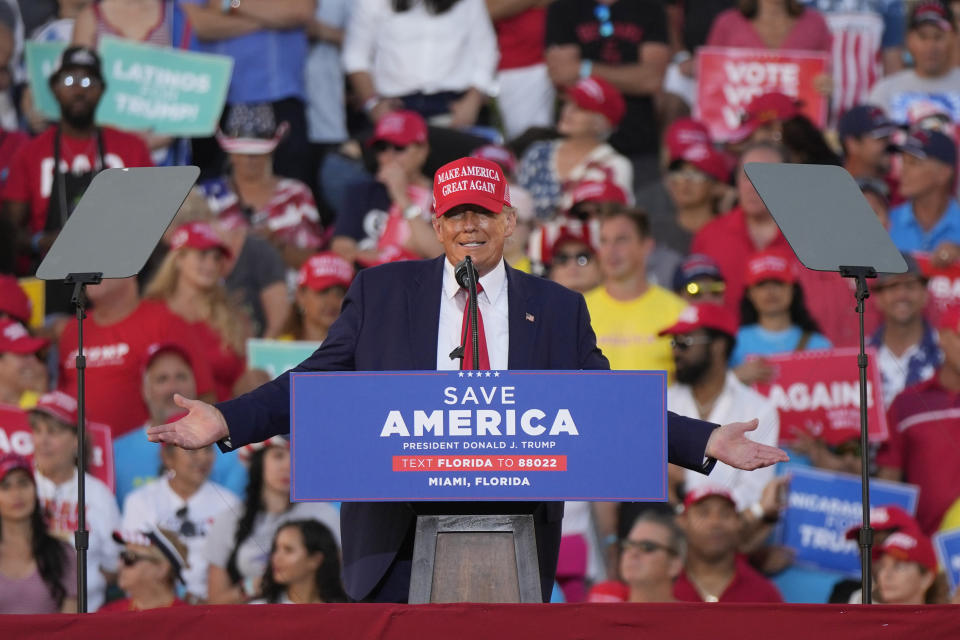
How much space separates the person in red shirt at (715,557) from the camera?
712 centimetres

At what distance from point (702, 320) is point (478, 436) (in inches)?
147

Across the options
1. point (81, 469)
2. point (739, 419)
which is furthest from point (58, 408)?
point (81, 469)

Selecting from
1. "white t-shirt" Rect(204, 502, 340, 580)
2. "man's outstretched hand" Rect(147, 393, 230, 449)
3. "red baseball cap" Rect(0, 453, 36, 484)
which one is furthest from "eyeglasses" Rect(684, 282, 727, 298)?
"man's outstretched hand" Rect(147, 393, 230, 449)

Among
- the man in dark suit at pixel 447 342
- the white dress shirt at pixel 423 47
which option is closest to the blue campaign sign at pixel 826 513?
the man in dark suit at pixel 447 342

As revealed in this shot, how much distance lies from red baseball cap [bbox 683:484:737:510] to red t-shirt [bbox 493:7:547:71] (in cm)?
384

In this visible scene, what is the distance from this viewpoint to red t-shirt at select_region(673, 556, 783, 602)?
7086 mm

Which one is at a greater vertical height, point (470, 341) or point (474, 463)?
point (470, 341)

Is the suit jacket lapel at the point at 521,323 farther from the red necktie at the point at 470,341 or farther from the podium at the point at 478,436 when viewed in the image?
the podium at the point at 478,436

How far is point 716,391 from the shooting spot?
7.58 m

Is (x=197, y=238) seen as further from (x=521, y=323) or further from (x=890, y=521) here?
(x=521, y=323)

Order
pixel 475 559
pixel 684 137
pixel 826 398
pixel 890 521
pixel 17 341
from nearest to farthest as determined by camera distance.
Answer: pixel 475 559
pixel 890 521
pixel 826 398
pixel 17 341
pixel 684 137

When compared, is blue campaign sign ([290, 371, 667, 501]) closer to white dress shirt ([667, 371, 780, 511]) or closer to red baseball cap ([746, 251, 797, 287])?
white dress shirt ([667, 371, 780, 511])

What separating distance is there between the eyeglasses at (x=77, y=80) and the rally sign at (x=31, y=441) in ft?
7.03

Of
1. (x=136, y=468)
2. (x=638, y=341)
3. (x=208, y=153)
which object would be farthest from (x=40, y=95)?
(x=638, y=341)
